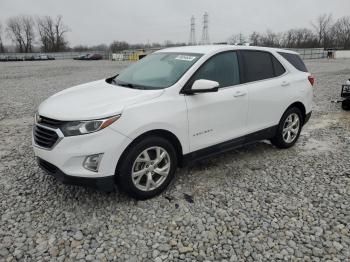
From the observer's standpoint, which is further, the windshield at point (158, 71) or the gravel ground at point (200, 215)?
the windshield at point (158, 71)

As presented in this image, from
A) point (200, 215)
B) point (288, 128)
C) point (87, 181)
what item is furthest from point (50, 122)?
point (288, 128)

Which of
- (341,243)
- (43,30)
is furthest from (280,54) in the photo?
(43,30)

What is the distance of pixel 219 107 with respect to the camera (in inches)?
161

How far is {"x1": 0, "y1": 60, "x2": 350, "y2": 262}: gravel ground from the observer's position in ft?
9.58

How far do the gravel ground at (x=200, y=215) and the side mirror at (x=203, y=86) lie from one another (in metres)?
1.26

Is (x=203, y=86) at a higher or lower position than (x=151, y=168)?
higher

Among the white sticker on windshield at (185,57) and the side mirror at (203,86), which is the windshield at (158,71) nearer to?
the white sticker on windshield at (185,57)

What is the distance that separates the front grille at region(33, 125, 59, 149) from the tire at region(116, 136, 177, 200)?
29.6 inches

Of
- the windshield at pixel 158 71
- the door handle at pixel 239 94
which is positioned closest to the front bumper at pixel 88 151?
the windshield at pixel 158 71

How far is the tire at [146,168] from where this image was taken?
3.42 metres

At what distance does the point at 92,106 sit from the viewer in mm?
3408

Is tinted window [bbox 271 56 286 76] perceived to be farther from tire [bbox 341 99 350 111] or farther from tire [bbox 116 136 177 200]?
tire [bbox 341 99 350 111]

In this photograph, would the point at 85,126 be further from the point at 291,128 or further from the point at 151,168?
the point at 291,128

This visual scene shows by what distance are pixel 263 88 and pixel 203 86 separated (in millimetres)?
1373
